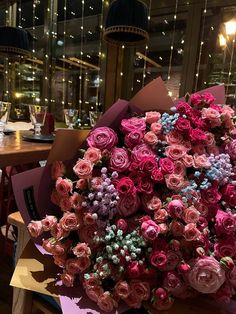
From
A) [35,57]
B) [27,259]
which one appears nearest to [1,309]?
[27,259]

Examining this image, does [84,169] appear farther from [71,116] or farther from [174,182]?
[71,116]

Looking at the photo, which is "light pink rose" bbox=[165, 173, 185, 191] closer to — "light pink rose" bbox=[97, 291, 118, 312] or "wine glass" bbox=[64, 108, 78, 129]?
"light pink rose" bbox=[97, 291, 118, 312]

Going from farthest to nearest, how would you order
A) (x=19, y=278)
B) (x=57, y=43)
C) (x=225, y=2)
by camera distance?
(x=57, y=43) → (x=225, y=2) → (x=19, y=278)

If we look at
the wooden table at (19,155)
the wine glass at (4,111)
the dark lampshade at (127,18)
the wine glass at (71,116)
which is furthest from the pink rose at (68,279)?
the dark lampshade at (127,18)

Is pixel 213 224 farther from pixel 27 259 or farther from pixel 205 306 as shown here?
pixel 27 259

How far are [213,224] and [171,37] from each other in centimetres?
432

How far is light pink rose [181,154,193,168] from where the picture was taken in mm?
578

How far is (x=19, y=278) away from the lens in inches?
24.6

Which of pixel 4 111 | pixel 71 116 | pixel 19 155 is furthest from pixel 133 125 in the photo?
pixel 71 116

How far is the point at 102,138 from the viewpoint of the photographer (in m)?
0.60

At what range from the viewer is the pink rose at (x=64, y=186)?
582 millimetres

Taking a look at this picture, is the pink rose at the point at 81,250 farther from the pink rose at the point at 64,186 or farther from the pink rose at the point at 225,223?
the pink rose at the point at 225,223

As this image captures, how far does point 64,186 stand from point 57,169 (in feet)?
0.17

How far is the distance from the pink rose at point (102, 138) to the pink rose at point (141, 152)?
45mm
